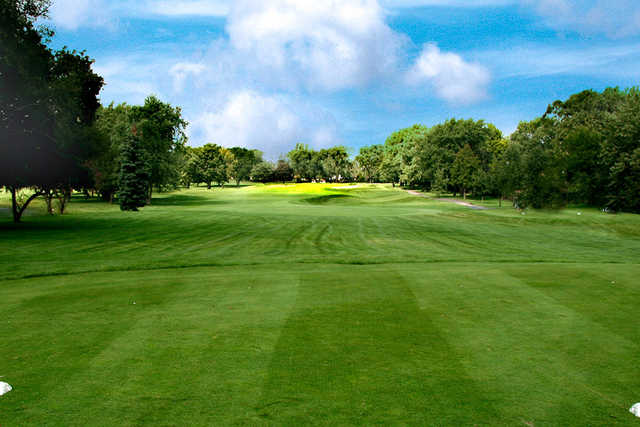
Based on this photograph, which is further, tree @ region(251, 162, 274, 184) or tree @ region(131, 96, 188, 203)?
tree @ region(251, 162, 274, 184)

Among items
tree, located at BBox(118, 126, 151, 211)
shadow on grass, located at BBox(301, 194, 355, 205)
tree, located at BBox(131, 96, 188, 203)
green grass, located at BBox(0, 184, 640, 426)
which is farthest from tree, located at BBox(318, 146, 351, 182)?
green grass, located at BBox(0, 184, 640, 426)

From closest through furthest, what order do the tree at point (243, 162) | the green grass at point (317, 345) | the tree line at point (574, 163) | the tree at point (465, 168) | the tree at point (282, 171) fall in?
the green grass at point (317, 345)
the tree line at point (574, 163)
the tree at point (465, 168)
the tree at point (243, 162)
the tree at point (282, 171)

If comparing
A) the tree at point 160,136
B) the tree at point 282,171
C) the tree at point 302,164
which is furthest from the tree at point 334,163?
the tree at point 160,136

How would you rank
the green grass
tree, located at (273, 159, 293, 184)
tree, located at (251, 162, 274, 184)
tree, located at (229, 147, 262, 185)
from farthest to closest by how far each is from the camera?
tree, located at (273, 159, 293, 184), tree, located at (229, 147, 262, 185), tree, located at (251, 162, 274, 184), the green grass

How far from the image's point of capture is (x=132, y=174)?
144 feet

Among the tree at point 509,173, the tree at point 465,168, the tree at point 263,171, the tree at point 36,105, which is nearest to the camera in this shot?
the tree at point 36,105

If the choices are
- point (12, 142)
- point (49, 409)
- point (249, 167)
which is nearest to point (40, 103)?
point (12, 142)

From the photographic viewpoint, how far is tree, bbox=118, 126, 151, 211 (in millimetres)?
43250

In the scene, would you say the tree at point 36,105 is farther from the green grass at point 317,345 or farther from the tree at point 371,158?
the tree at point 371,158

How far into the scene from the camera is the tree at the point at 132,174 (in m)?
43.2

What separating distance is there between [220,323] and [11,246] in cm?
1422

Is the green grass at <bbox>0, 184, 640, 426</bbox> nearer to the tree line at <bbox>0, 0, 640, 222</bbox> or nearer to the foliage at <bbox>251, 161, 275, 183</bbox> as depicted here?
the tree line at <bbox>0, 0, 640, 222</bbox>

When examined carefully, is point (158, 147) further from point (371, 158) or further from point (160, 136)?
point (371, 158)

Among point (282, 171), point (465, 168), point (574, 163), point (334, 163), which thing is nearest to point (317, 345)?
point (574, 163)
